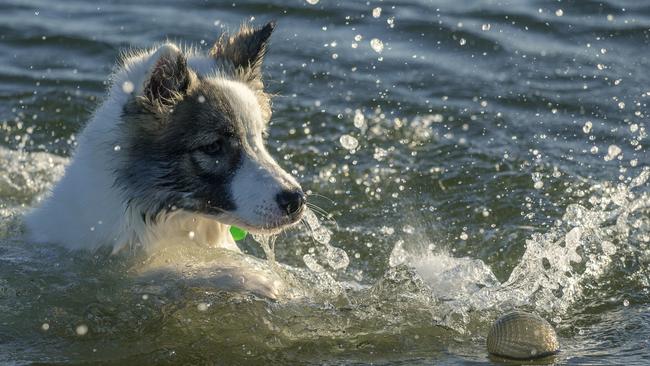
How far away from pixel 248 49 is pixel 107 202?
4.11 feet

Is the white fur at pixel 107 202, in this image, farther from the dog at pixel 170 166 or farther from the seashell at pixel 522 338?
the seashell at pixel 522 338

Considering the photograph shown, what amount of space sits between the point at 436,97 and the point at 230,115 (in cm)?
455

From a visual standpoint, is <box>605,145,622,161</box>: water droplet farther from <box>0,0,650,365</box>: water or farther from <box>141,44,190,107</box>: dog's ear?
<box>141,44,190,107</box>: dog's ear

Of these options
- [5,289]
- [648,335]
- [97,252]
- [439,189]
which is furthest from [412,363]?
[439,189]

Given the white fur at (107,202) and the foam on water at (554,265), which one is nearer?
the white fur at (107,202)

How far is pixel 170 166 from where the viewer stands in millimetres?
5531

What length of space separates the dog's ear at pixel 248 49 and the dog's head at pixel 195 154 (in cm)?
49

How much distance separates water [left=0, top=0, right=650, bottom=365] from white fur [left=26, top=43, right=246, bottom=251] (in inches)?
6.2

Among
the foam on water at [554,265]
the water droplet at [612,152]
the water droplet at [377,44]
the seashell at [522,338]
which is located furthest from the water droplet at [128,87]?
the water droplet at [377,44]

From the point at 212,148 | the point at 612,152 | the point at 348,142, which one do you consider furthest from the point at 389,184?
the point at 212,148

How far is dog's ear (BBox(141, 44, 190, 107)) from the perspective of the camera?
5371mm

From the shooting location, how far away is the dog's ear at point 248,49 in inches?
242

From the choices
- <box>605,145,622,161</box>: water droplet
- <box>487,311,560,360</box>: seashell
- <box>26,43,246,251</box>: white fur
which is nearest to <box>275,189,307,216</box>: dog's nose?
<box>26,43,246,251</box>: white fur

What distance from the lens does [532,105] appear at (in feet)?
31.4
